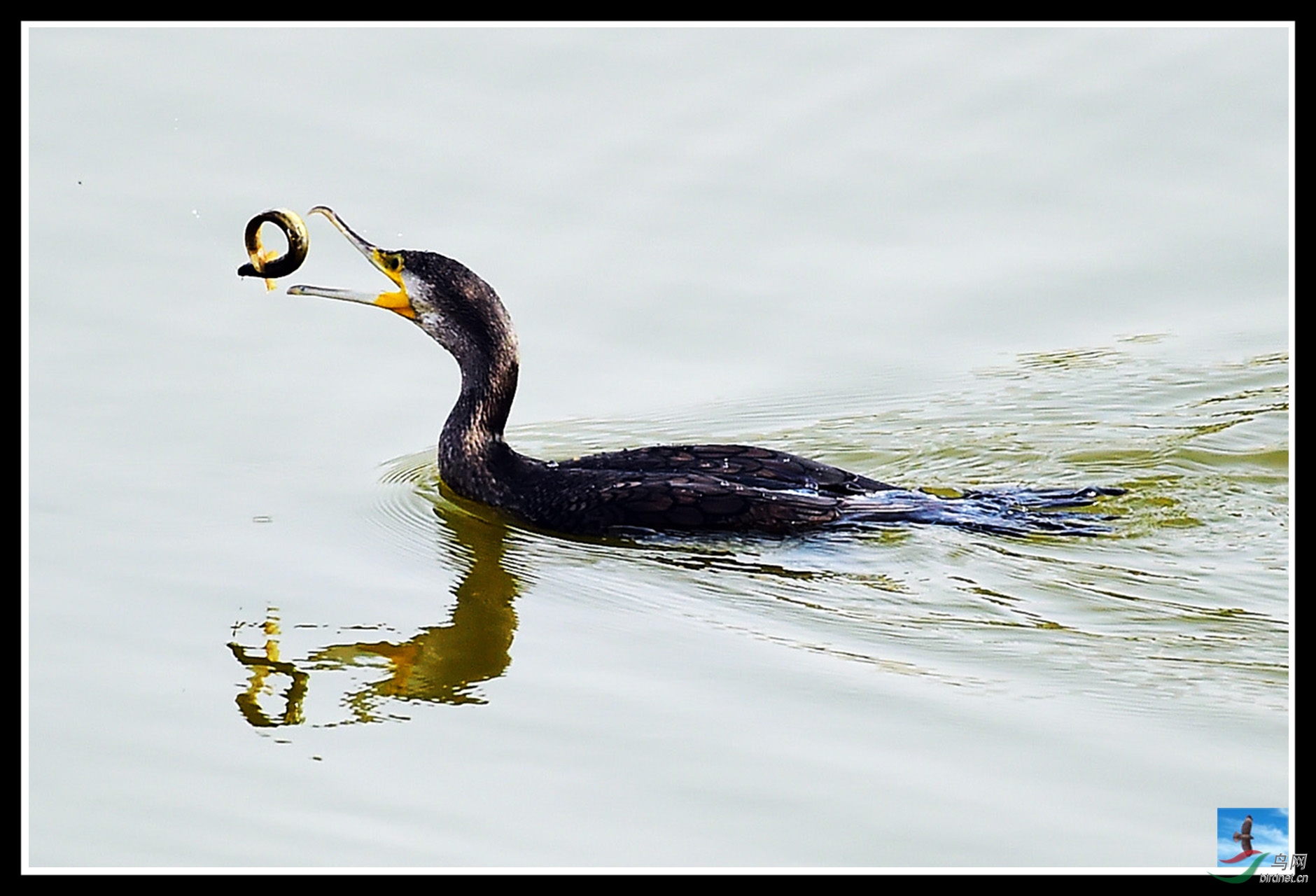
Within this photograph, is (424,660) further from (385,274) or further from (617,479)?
(385,274)

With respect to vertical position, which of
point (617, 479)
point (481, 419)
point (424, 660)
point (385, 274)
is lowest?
point (424, 660)

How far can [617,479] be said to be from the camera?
874 centimetres

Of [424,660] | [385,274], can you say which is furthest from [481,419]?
[424,660]

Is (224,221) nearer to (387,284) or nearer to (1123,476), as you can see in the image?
(387,284)

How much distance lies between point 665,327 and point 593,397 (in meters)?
0.71

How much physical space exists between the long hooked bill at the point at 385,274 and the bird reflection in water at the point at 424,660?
1458mm

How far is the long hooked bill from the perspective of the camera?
29.2ft

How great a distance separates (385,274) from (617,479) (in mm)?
1531

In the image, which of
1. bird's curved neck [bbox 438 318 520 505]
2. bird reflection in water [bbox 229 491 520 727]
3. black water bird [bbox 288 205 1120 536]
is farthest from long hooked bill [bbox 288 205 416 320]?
bird reflection in water [bbox 229 491 520 727]

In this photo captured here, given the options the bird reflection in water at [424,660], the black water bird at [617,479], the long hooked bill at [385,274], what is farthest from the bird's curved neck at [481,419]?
the bird reflection in water at [424,660]

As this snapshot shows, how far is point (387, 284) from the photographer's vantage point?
10.9 m

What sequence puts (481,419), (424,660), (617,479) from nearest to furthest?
(424,660)
(617,479)
(481,419)

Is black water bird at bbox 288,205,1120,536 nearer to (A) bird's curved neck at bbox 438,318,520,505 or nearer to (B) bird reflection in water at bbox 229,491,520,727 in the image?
(A) bird's curved neck at bbox 438,318,520,505

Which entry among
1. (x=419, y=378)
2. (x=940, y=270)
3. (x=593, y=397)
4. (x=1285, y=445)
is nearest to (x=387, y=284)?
(x=419, y=378)
